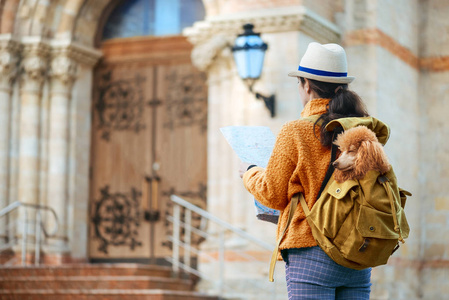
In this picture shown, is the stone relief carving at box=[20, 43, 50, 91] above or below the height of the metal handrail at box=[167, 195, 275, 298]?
above

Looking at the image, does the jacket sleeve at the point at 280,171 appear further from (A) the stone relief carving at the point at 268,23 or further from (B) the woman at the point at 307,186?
(A) the stone relief carving at the point at 268,23

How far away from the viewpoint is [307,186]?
3354 mm

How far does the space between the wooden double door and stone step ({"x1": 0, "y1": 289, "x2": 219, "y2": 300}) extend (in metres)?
2.16

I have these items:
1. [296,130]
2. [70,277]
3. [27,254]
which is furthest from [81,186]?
[296,130]

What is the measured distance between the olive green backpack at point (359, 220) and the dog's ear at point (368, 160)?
0.02m

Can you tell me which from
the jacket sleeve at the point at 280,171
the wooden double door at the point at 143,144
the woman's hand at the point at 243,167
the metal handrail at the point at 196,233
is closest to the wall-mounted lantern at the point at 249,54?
the metal handrail at the point at 196,233

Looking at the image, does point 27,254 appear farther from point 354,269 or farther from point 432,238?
point 354,269

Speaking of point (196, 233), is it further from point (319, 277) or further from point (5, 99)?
point (319, 277)

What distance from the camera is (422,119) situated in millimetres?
11320

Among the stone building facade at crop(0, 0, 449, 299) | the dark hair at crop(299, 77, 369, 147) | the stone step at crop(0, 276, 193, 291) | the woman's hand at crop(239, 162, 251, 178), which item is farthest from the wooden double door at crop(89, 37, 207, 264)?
the dark hair at crop(299, 77, 369, 147)

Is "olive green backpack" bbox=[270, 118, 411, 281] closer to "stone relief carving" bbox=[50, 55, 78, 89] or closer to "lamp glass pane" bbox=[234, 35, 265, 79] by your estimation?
"lamp glass pane" bbox=[234, 35, 265, 79]

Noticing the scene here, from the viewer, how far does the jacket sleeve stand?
10.9ft

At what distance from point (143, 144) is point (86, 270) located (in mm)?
2441

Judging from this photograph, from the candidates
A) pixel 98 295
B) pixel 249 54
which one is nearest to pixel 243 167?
pixel 98 295
